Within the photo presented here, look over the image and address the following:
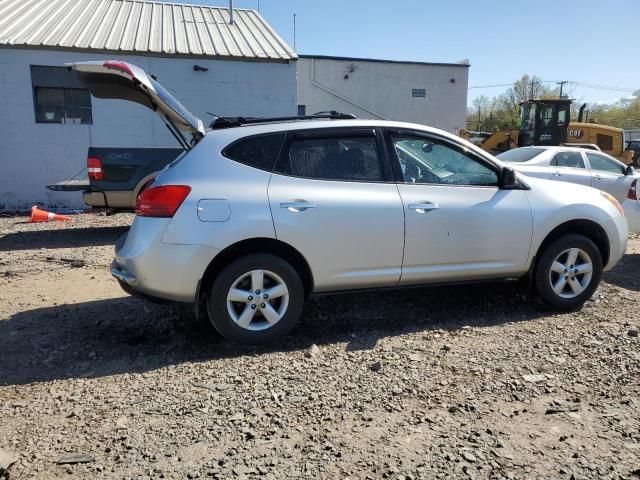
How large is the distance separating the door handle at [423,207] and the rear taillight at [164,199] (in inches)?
71.2

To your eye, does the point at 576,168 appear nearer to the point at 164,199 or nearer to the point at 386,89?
the point at 164,199

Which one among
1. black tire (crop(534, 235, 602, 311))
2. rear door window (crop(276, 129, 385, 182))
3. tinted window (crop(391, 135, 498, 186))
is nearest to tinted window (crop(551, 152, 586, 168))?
black tire (crop(534, 235, 602, 311))

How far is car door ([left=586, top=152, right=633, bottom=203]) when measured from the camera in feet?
33.0

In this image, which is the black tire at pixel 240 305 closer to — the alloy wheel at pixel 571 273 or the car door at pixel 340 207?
the car door at pixel 340 207

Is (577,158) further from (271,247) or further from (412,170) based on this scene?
(271,247)

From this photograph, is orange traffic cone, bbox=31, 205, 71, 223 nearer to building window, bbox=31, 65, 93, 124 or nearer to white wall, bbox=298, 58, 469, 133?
building window, bbox=31, 65, 93, 124

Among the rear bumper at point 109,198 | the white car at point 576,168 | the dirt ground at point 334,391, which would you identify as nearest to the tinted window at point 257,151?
the dirt ground at point 334,391

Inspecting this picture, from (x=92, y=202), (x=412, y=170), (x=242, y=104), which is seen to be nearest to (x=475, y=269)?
(x=412, y=170)

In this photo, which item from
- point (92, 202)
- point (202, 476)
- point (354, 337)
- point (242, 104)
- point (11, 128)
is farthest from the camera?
point (242, 104)

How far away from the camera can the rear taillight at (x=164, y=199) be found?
3.86 meters

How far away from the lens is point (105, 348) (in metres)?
4.16

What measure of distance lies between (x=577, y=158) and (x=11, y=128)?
39.7 feet

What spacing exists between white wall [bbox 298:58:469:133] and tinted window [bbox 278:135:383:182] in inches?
959

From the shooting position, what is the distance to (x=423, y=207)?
4.37 m
